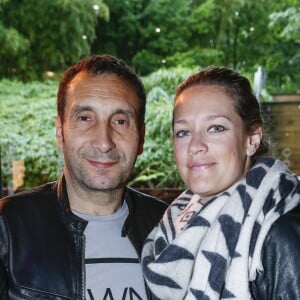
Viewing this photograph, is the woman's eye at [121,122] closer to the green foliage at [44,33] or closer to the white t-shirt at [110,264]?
the white t-shirt at [110,264]

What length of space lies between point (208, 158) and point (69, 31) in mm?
4913

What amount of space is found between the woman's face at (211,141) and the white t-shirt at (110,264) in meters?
0.30

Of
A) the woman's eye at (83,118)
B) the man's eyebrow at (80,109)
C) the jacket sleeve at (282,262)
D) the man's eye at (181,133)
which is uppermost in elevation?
the man's eyebrow at (80,109)

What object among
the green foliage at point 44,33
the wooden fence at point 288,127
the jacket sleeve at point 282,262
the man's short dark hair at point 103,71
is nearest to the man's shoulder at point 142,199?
the man's short dark hair at point 103,71

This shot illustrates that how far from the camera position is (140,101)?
1604mm

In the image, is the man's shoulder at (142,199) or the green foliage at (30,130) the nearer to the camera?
the man's shoulder at (142,199)

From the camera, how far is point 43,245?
1.39m

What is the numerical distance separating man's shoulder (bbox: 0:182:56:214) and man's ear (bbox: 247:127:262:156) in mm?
632

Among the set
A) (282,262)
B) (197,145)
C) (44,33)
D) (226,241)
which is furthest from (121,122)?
(44,33)

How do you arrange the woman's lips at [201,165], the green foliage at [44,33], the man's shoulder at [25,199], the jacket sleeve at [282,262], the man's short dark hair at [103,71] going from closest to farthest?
the jacket sleeve at [282,262] < the woman's lips at [201,165] < the man's shoulder at [25,199] < the man's short dark hair at [103,71] < the green foliage at [44,33]

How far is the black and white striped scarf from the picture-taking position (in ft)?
3.56

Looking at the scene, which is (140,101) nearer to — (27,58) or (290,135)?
(290,135)

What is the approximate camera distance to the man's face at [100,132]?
58.2 inches

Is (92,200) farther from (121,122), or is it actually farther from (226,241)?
(226,241)
